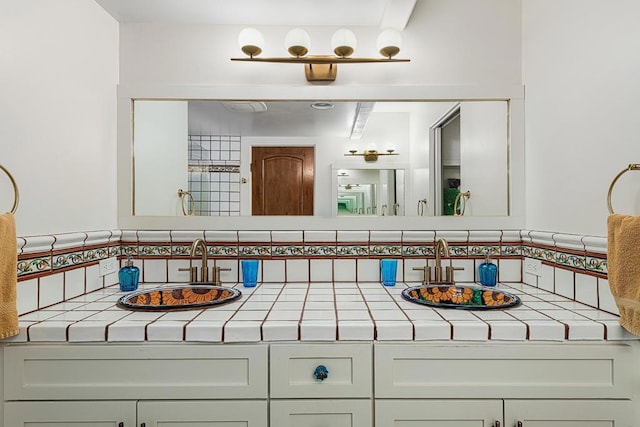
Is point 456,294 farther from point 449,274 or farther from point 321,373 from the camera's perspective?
point 321,373

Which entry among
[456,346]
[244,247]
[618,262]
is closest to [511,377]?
[456,346]

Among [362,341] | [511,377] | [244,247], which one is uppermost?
[244,247]

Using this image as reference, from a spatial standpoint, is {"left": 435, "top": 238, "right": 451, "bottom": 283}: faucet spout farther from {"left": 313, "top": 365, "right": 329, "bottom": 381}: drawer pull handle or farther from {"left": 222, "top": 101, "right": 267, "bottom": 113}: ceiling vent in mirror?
{"left": 222, "top": 101, "right": 267, "bottom": 113}: ceiling vent in mirror

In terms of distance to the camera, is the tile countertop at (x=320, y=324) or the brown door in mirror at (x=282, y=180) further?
the brown door in mirror at (x=282, y=180)

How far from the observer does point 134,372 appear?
3.62ft

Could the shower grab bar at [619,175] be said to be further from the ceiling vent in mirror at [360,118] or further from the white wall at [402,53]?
the ceiling vent in mirror at [360,118]

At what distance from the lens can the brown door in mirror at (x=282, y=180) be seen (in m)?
1.75

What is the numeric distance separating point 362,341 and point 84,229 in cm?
122

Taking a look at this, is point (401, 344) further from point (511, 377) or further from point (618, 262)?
point (618, 262)

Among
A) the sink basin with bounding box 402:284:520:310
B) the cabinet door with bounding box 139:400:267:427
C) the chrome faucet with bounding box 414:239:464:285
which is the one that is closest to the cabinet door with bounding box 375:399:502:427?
the cabinet door with bounding box 139:400:267:427

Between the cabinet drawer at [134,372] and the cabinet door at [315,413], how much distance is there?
2.8 inches

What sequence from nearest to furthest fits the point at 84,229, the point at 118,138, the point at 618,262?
the point at 618,262 → the point at 84,229 → the point at 118,138

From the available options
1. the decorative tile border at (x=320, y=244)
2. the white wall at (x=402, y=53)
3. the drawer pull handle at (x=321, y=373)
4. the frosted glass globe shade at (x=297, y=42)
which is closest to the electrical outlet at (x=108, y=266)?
the decorative tile border at (x=320, y=244)

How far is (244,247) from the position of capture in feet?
5.80
